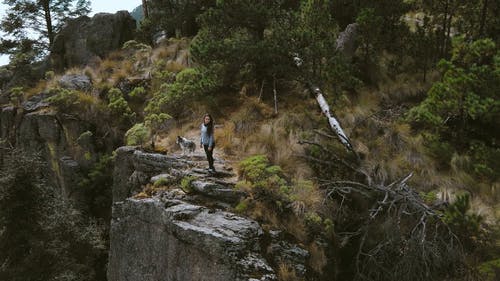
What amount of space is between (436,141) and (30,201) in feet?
35.6

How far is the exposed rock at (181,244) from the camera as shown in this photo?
20.4 feet

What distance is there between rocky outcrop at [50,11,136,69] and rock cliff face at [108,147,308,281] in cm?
1129

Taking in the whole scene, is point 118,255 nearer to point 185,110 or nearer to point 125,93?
point 185,110

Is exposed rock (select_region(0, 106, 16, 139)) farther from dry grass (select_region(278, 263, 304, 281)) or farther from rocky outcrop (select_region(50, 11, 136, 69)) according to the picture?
dry grass (select_region(278, 263, 304, 281))

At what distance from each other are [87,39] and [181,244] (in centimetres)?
1530

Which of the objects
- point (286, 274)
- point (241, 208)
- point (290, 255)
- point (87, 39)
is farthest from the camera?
point (87, 39)

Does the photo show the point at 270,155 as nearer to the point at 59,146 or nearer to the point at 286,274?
the point at 286,274

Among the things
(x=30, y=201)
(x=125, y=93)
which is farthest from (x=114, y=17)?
(x=30, y=201)

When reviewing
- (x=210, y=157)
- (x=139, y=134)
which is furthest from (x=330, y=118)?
(x=139, y=134)

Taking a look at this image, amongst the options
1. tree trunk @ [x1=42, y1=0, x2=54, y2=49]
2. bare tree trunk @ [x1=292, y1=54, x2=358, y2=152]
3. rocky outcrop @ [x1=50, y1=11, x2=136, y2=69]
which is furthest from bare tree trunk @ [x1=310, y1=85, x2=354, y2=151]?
tree trunk @ [x1=42, y1=0, x2=54, y2=49]

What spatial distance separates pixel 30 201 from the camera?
35.7ft

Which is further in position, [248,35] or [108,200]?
[108,200]

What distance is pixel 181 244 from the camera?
22.7 ft

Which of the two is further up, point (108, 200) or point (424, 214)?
point (424, 214)
